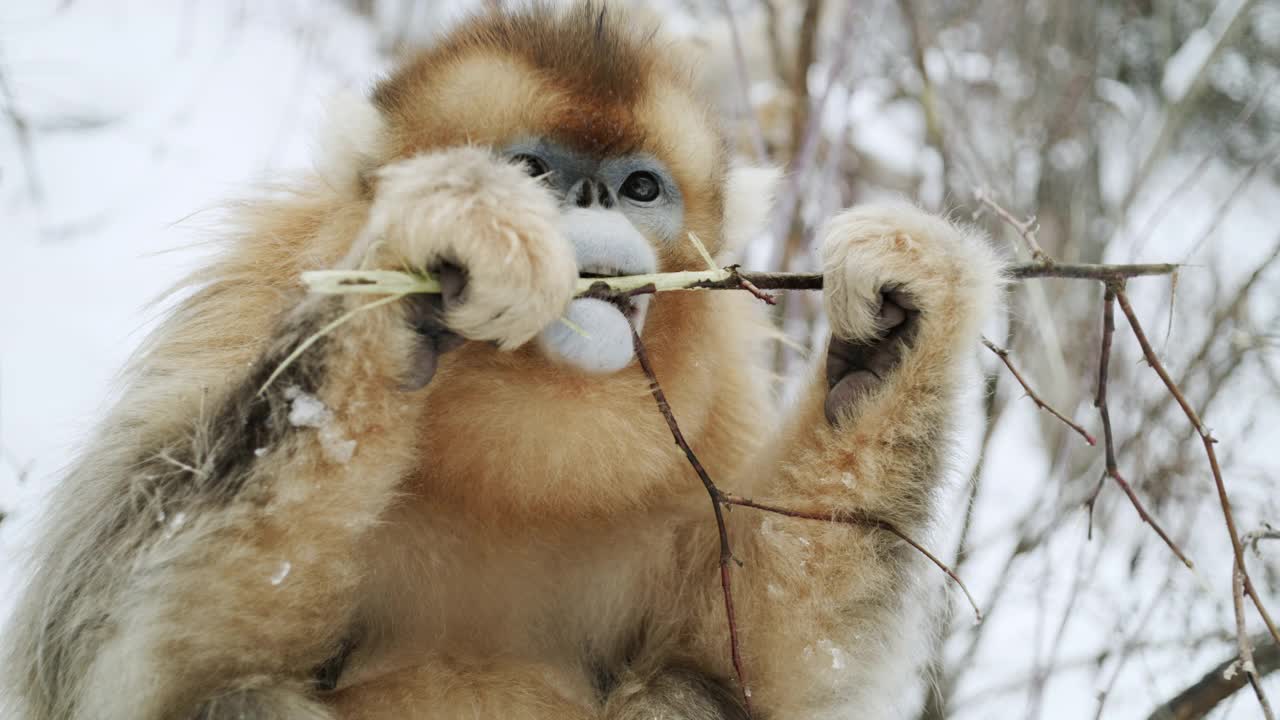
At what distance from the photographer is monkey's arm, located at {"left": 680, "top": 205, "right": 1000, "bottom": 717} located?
84.5 inches

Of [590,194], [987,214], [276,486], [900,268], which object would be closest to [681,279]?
[590,194]

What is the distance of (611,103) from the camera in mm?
2338

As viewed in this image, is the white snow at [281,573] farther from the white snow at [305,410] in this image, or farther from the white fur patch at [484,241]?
the white fur patch at [484,241]

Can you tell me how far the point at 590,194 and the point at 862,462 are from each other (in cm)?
85

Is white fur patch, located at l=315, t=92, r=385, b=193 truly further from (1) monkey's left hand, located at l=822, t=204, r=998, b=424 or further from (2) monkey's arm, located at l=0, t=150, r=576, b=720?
(1) monkey's left hand, located at l=822, t=204, r=998, b=424

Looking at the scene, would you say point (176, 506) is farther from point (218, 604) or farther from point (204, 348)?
point (204, 348)

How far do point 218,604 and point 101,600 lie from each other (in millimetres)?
301

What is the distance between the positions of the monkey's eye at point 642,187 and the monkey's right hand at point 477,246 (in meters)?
0.55

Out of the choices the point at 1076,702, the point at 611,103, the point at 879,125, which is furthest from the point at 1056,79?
the point at 611,103

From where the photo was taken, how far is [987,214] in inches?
188

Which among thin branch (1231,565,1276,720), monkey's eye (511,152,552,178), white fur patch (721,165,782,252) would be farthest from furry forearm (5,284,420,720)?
thin branch (1231,565,1276,720)

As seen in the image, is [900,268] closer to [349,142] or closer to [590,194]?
[590,194]

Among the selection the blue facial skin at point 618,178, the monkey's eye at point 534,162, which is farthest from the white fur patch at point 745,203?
the monkey's eye at point 534,162

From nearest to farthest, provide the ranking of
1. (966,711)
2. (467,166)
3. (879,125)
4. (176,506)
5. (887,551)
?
(467,166) < (176,506) < (887,551) < (966,711) < (879,125)
